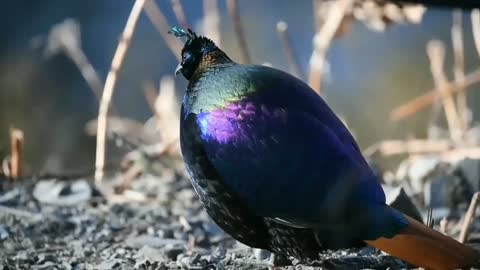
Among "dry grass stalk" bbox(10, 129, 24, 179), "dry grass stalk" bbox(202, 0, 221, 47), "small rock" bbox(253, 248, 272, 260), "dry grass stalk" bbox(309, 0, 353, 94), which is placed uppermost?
"dry grass stalk" bbox(202, 0, 221, 47)

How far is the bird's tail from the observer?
1804 millimetres

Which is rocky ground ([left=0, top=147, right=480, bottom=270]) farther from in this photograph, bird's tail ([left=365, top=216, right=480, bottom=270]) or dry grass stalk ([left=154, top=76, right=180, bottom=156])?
bird's tail ([left=365, top=216, right=480, bottom=270])

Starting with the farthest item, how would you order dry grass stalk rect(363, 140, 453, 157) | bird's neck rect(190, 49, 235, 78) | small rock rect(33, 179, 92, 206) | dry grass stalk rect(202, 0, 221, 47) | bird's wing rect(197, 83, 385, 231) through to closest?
dry grass stalk rect(202, 0, 221, 47) → dry grass stalk rect(363, 140, 453, 157) → small rock rect(33, 179, 92, 206) → bird's neck rect(190, 49, 235, 78) → bird's wing rect(197, 83, 385, 231)

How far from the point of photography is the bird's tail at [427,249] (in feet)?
5.92

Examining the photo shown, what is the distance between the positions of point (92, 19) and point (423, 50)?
2250 mm

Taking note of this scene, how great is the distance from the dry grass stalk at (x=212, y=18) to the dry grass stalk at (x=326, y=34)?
54cm

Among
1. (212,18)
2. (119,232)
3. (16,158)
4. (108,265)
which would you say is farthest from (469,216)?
(212,18)

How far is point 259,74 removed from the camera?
191 centimetres

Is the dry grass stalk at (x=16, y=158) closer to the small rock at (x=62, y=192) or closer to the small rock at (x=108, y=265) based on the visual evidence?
the small rock at (x=62, y=192)

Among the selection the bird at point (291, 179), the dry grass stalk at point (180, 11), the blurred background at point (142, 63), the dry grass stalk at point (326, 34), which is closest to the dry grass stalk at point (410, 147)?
the dry grass stalk at point (326, 34)

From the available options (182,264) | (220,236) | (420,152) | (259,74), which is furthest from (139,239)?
(420,152)

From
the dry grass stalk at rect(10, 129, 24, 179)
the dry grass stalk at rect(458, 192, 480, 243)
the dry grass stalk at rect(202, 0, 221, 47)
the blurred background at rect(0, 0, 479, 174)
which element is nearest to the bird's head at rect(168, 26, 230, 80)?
the dry grass stalk at rect(458, 192, 480, 243)

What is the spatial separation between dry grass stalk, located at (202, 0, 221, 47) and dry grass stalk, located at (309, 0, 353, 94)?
0.54m

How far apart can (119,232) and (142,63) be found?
3550 mm
